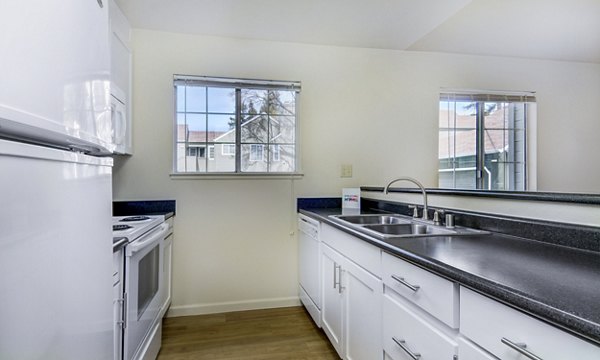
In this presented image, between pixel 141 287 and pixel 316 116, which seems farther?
pixel 316 116

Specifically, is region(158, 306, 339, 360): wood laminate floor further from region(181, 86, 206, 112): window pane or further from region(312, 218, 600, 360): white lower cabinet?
region(181, 86, 206, 112): window pane

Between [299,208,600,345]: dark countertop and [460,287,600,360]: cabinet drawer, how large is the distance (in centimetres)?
3

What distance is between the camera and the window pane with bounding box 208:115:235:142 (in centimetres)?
275

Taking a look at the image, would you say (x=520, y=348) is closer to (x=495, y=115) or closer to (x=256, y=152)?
(x=256, y=152)

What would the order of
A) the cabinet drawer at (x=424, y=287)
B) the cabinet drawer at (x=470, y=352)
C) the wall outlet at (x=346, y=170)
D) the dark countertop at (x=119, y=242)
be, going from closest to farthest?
the cabinet drawer at (x=470, y=352), the cabinet drawer at (x=424, y=287), the dark countertop at (x=119, y=242), the wall outlet at (x=346, y=170)

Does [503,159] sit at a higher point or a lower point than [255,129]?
lower

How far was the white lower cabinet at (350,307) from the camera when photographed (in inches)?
55.1

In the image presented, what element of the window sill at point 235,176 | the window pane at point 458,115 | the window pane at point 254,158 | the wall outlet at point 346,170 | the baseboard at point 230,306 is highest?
the window pane at point 458,115

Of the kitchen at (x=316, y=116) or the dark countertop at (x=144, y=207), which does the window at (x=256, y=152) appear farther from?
the dark countertop at (x=144, y=207)

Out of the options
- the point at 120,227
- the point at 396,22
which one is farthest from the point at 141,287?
the point at 396,22

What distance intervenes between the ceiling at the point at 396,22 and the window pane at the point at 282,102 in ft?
1.55

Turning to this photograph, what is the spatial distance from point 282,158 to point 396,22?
147cm

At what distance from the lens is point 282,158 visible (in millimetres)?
2881

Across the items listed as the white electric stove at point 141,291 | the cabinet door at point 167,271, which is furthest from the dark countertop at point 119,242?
the cabinet door at point 167,271
